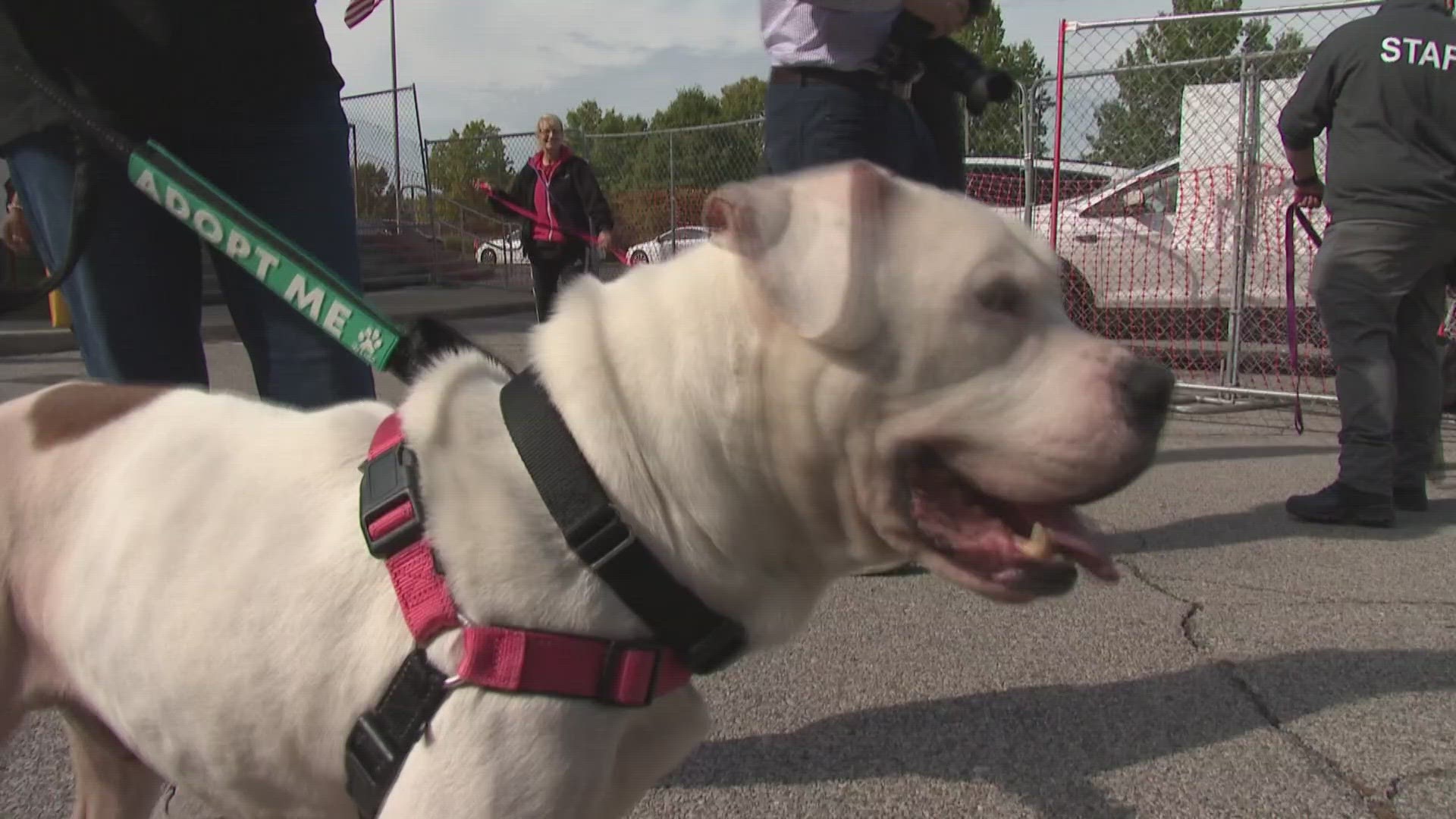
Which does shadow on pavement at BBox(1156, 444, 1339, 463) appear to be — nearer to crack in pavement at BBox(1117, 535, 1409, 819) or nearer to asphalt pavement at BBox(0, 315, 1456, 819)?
asphalt pavement at BBox(0, 315, 1456, 819)

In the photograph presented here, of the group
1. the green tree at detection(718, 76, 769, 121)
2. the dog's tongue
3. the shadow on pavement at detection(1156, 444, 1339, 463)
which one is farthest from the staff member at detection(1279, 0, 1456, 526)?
the green tree at detection(718, 76, 769, 121)

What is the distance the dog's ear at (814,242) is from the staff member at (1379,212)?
3.69m

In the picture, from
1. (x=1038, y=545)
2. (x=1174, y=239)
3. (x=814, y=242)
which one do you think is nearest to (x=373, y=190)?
(x=1174, y=239)

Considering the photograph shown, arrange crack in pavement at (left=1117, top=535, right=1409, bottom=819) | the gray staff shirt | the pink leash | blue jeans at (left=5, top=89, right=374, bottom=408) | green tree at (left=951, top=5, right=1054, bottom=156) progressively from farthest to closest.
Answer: the pink leash < green tree at (left=951, top=5, right=1054, bottom=156) < the gray staff shirt < crack in pavement at (left=1117, top=535, right=1409, bottom=819) < blue jeans at (left=5, top=89, right=374, bottom=408)

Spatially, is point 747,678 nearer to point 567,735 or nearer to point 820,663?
point 820,663

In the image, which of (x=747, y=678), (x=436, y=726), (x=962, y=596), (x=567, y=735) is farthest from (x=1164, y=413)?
(x=962, y=596)

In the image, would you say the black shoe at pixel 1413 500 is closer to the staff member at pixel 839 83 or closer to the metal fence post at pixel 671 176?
the staff member at pixel 839 83

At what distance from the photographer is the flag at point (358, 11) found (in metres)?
3.06

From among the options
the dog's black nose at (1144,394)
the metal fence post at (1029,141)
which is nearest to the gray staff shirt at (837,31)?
the dog's black nose at (1144,394)

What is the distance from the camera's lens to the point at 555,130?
8.95 meters

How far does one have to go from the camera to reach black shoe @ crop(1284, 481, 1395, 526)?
4215 mm

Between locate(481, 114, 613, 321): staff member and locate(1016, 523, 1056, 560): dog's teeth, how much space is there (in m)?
7.41

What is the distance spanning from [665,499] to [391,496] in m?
0.35

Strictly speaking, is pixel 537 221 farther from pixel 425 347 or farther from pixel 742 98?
pixel 742 98
